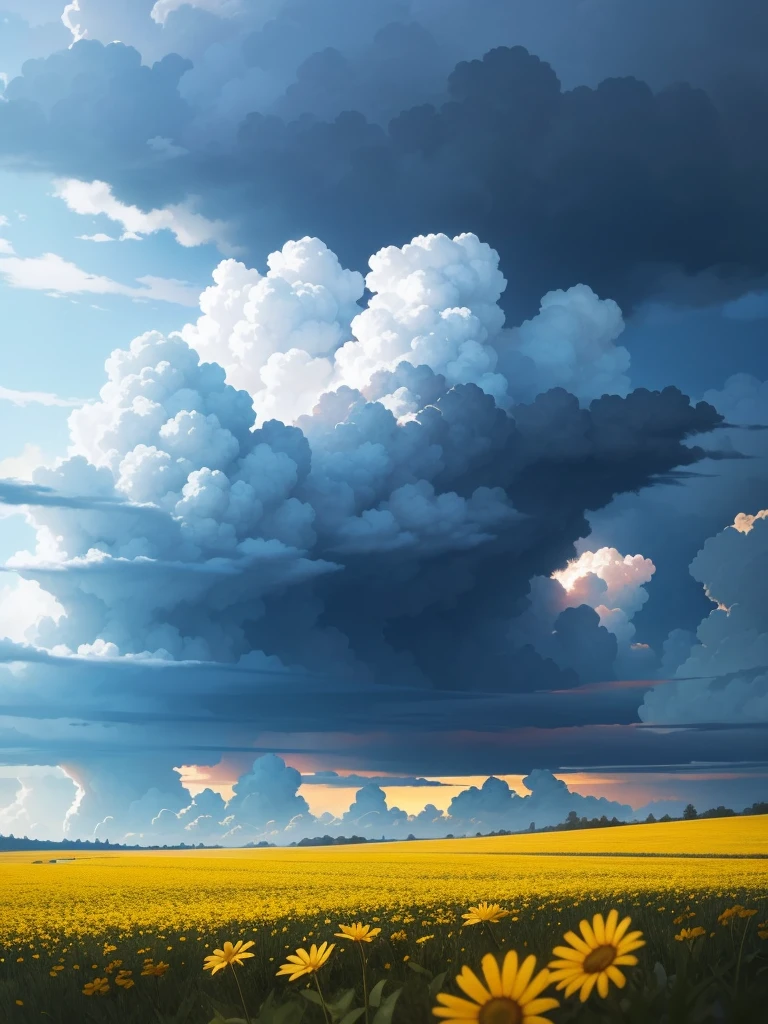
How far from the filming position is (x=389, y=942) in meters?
7.32

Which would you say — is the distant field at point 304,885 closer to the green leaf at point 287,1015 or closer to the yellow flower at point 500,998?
the green leaf at point 287,1015

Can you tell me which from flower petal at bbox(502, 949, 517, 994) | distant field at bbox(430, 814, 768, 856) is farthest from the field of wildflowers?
distant field at bbox(430, 814, 768, 856)

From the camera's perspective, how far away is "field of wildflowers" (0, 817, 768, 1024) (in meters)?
2.28

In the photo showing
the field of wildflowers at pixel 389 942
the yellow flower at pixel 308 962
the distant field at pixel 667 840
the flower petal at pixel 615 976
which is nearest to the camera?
the flower petal at pixel 615 976

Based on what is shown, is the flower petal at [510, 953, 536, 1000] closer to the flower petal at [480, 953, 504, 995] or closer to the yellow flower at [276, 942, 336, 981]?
the flower petal at [480, 953, 504, 995]

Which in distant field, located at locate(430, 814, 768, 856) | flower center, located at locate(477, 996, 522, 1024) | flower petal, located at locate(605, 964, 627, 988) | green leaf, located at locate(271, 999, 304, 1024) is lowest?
distant field, located at locate(430, 814, 768, 856)

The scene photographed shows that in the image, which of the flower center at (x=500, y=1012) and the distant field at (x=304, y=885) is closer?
the flower center at (x=500, y=1012)

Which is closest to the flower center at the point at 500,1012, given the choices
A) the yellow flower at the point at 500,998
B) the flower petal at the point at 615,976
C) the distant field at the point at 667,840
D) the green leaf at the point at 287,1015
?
the yellow flower at the point at 500,998

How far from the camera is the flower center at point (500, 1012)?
1.95m

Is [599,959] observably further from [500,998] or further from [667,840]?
[667,840]

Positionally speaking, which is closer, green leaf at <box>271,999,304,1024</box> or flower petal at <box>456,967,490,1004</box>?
flower petal at <box>456,967,490,1004</box>

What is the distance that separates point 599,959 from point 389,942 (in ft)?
19.0

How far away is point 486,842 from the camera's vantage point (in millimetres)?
50938

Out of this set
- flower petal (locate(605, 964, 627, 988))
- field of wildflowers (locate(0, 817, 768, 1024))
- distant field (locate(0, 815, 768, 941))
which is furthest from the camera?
distant field (locate(0, 815, 768, 941))
